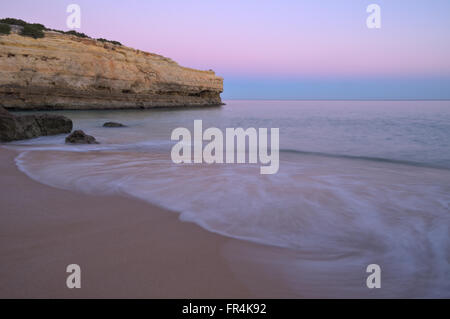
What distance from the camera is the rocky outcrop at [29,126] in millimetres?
7094

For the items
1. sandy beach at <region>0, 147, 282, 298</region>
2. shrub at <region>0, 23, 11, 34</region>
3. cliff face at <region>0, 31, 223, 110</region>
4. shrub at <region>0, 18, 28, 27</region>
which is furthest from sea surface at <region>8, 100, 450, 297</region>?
shrub at <region>0, 18, 28, 27</region>

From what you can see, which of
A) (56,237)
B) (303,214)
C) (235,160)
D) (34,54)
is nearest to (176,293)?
(56,237)

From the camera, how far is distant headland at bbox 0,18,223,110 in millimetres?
19391

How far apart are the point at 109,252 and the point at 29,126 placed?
25.5 feet

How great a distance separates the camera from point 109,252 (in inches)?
71.1

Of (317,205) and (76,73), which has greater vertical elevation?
(76,73)

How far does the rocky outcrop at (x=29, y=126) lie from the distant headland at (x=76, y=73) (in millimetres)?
14477

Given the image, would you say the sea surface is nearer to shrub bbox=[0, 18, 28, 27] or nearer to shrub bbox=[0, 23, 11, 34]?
shrub bbox=[0, 23, 11, 34]

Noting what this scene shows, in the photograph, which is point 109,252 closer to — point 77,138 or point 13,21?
point 77,138

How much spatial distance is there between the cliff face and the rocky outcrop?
47.5ft

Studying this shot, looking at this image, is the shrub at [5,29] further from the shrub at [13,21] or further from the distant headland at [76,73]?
the shrub at [13,21]

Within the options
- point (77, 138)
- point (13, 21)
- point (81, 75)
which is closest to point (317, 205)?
point (77, 138)

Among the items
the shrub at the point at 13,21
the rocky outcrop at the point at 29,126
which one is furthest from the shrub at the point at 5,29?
the rocky outcrop at the point at 29,126
